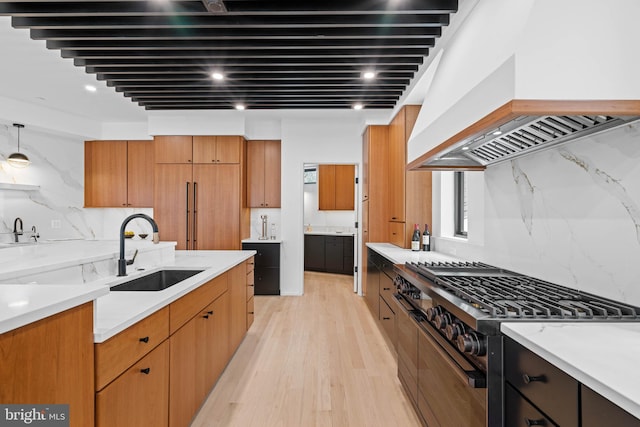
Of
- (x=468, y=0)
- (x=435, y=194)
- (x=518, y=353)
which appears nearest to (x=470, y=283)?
(x=518, y=353)

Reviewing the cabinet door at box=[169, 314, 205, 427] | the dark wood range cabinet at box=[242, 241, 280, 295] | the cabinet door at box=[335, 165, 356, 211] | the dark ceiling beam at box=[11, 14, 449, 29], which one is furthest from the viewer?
the cabinet door at box=[335, 165, 356, 211]

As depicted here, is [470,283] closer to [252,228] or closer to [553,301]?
[553,301]

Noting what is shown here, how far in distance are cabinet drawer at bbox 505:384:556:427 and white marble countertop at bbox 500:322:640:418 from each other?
0.19 m

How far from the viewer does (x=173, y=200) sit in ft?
16.9

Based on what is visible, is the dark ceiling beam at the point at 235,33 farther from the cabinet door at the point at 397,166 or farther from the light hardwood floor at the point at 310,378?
the light hardwood floor at the point at 310,378

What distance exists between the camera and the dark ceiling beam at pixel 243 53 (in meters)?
2.93

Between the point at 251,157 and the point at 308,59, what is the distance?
2.63 m

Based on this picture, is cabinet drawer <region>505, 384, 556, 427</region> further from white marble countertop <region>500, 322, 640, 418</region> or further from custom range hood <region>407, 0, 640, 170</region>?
custom range hood <region>407, 0, 640, 170</region>

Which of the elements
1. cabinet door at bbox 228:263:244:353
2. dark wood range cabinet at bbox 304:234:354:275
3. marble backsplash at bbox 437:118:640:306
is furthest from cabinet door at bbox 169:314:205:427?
dark wood range cabinet at bbox 304:234:354:275

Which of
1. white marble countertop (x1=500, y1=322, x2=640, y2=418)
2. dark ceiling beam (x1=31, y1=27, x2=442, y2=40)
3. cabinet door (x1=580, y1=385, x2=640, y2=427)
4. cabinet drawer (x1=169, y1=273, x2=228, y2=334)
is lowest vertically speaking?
cabinet drawer (x1=169, y1=273, x2=228, y2=334)

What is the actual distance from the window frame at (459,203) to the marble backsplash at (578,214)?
1148 millimetres

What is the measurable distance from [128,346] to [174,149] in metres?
4.39

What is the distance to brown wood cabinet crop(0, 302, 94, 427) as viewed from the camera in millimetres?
833

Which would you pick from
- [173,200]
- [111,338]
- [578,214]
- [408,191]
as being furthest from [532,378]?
[173,200]
